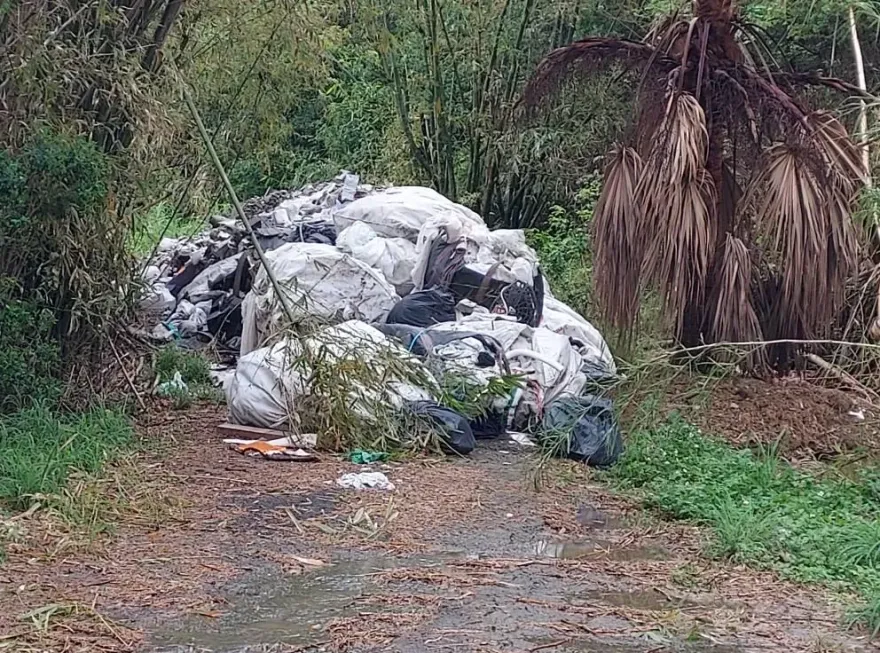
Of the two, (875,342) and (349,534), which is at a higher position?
(875,342)

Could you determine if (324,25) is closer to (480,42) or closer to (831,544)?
(480,42)

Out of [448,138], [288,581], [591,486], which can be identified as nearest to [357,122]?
[448,138]

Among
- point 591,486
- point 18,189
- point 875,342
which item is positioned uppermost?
point 18,189

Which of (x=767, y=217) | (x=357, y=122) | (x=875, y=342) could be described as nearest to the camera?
(x=767, y=217)

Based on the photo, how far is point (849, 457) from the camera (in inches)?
255

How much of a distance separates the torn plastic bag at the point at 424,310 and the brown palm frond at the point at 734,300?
2195 mm

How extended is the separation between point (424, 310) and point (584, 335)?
1.37 metres

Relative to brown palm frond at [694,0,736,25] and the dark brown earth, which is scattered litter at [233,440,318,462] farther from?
brown palm frond at [694,0,736,25]

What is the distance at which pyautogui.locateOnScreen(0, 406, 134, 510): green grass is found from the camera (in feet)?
17.7

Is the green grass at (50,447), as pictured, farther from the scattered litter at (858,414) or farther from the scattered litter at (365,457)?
the scattered litter at (858,414)

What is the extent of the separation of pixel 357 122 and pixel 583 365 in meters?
8.35

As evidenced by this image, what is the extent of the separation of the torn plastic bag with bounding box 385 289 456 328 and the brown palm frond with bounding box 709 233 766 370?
7.20 feet

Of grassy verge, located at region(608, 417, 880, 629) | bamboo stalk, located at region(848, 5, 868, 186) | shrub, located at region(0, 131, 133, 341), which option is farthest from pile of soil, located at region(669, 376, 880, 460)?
shrub, located at region(0, 131, 133, 341)

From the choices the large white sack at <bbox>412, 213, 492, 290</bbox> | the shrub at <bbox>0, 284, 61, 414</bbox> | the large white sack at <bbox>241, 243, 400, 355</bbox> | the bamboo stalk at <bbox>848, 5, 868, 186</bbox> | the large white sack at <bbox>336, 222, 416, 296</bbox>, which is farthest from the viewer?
the large white sack at <bbox>336, 222, 416, 296</bbox>
